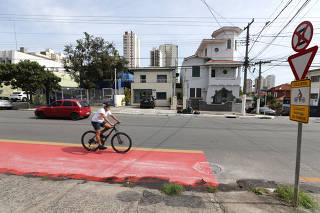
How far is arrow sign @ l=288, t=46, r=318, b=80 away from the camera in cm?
225

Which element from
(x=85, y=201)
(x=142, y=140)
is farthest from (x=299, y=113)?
(x=142, y=140)

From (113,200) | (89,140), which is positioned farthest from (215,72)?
(113,200)

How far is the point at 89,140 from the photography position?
5035mm

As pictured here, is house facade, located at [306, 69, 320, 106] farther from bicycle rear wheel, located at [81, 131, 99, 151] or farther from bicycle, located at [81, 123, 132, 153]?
bicycle rear wheel, located at [81, 131, 99, 151]

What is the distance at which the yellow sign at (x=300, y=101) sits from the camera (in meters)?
2.23

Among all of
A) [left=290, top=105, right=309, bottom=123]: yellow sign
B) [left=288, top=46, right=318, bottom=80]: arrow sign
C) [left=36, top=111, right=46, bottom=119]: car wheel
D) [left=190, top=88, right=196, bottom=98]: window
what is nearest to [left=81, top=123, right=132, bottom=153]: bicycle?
[left=290, top=105, right=309, bottom=123]: yellow sign

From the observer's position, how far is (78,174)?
3.58 m

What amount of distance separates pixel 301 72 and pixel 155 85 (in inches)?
907

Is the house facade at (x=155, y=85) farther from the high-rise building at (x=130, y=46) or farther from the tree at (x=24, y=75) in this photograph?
the tree at (x=24, y=75)

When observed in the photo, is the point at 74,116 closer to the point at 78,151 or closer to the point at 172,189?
the point at 78,151

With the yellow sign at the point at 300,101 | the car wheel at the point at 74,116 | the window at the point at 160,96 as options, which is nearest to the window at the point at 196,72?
the window at the point at 160,96

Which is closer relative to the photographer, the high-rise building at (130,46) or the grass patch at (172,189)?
the grass patch at (172,189)

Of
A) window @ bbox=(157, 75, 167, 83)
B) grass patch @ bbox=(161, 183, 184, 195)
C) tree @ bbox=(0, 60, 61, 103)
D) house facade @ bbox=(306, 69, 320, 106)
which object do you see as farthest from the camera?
house facade @ bbox=(306, 69, 320, 106)

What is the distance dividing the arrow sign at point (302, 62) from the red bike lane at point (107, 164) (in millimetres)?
2538
